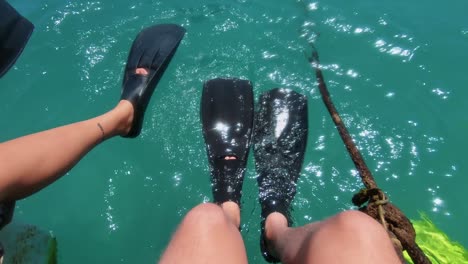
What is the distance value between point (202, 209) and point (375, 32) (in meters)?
1.66

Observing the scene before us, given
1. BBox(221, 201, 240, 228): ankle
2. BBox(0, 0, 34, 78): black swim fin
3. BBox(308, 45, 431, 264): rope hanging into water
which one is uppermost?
BBox(0, 0, 34, 78): black swim fin

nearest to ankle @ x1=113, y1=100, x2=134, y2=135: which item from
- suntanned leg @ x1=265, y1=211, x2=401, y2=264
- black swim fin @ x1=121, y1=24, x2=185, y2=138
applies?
black swim fin @ x1=121, y1=24, x2=185, y2=138

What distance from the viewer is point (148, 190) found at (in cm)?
197

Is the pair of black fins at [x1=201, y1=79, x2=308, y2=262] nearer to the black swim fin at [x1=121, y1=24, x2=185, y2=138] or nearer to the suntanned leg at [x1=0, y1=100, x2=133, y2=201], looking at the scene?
the black swim fin at [x1=121, y1=24, x2=185, y2=138]

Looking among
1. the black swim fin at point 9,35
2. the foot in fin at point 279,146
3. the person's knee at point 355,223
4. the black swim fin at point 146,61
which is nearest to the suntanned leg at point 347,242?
the person's knee at point 355,223

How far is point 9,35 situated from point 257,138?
3.93ft

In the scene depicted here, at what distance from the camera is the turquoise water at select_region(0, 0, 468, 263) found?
1886 millimetres

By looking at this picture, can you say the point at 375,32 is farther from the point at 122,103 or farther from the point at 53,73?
the point at 53,73

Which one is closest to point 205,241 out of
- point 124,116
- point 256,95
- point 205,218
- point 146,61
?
point 205,218

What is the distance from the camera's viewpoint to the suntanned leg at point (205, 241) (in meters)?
1.08

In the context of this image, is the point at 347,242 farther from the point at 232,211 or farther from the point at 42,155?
the point at 42,155

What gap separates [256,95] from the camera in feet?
7.30

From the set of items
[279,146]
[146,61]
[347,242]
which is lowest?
[279,146]

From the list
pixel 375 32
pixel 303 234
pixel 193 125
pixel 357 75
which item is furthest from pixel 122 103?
pixel 375 32
